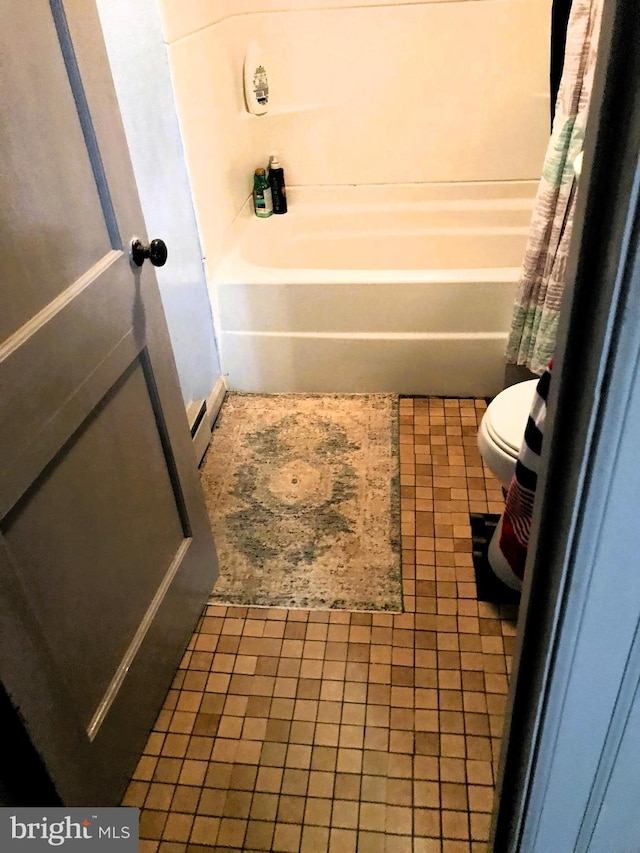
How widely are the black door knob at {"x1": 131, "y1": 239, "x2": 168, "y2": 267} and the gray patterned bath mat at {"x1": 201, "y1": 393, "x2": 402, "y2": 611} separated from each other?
89cm

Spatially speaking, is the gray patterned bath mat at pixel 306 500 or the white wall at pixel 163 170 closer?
the white wall at pixel 163 170

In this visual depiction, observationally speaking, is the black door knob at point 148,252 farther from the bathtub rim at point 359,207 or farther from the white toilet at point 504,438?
the bathtub rim at point 359,207

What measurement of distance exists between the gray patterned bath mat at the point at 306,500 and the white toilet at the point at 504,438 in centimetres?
27

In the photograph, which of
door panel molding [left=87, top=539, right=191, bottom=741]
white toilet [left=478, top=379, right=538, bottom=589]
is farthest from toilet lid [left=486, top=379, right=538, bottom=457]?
door panel molding [left=87, top=539, right=191, bottom=741]

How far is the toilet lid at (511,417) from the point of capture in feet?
4.76

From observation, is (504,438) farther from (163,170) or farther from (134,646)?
(163,170)

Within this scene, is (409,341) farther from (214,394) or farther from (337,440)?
(214,394)

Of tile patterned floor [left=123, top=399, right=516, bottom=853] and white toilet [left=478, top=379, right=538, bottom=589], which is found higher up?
white toilet [left=478, top=379, right=538, bottom=589]

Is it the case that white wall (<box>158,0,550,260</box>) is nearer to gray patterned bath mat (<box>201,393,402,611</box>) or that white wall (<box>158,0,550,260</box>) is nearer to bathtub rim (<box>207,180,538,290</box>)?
bathtub rim (<box>207,180,538,290</box>)

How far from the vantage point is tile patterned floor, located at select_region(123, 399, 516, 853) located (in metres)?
1.21

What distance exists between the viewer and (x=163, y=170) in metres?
1.79

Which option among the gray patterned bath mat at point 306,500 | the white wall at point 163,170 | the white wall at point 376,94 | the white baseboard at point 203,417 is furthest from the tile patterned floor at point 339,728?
the white wall at point 376,94

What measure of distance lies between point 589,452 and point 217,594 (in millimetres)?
1283

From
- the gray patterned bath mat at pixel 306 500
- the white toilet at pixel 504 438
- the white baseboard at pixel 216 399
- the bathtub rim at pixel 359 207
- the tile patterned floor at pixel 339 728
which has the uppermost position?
the bathtub rim at pixel 359 207
